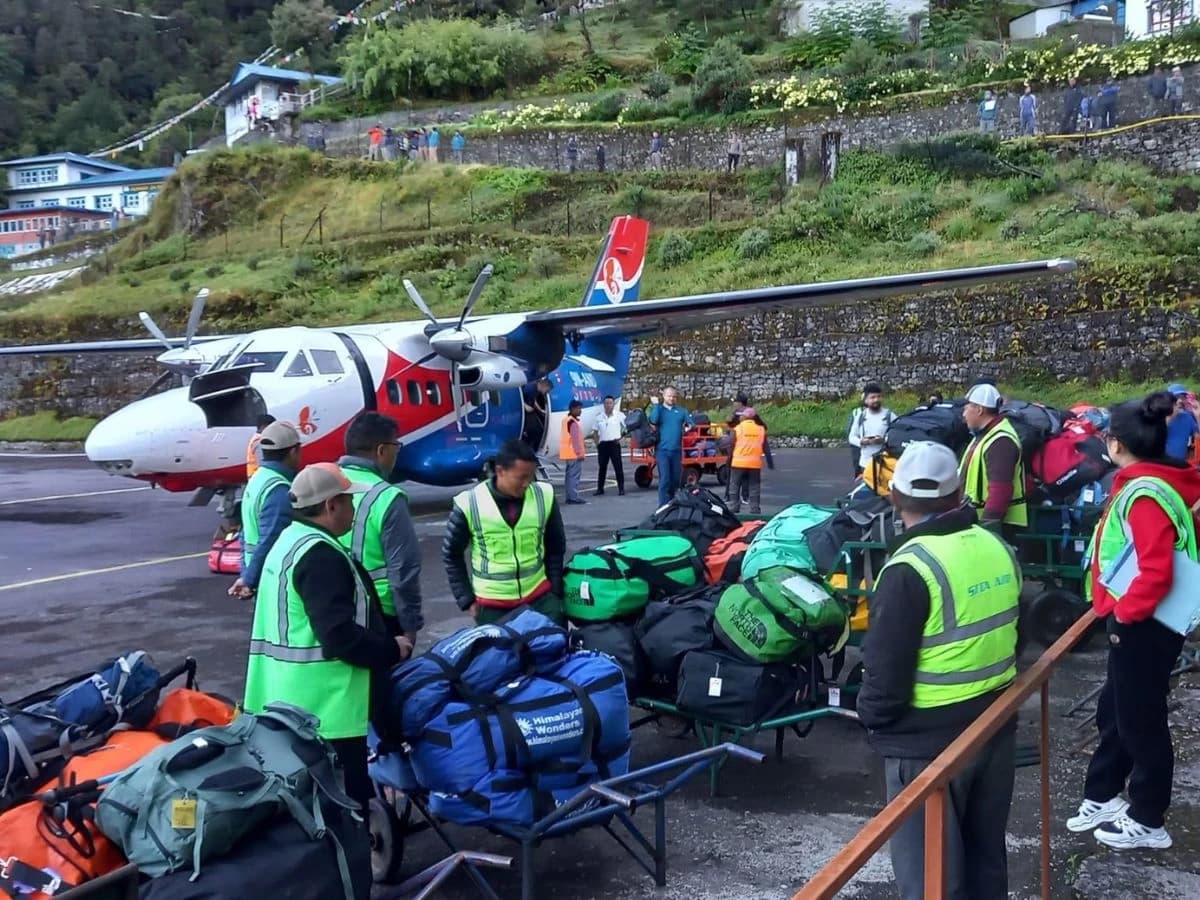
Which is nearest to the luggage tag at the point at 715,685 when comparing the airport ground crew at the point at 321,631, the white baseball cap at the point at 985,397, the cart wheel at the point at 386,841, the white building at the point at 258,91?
the cart wheel at the point at 386,841

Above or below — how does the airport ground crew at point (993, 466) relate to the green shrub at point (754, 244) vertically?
below

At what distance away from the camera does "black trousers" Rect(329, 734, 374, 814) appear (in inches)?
153

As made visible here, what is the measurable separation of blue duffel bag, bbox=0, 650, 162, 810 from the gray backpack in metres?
0.71

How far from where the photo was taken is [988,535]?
352cm

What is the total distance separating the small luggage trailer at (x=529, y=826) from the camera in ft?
12.8

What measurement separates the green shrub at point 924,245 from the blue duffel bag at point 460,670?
26.9 meters

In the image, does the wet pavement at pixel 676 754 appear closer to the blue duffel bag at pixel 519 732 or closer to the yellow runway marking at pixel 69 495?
the blue duffel bag at pixel 519 732

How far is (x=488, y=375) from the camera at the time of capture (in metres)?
14.4

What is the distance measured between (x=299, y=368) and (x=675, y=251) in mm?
21813

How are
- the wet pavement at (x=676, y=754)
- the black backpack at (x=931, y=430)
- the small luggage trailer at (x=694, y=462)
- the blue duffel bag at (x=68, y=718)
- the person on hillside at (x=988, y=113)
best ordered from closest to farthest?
the blue duffel bag at (x=68, y=718), the wet pavement at (x=676, y=754), the black backpack at (x=931, y=430), the small luggage trailer at (x=694, y=462), the person on hillside at (x=988, y=113)

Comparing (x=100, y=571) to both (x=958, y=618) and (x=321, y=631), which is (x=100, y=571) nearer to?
(x=321, y=631)

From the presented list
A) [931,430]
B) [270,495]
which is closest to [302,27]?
[931,430]

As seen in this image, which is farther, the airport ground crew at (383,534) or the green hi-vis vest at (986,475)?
the green hi-vis vest at (986,475)

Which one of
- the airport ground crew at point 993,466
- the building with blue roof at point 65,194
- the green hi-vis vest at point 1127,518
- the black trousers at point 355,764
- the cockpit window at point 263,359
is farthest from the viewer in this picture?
the building with blue roof at point 65,194
